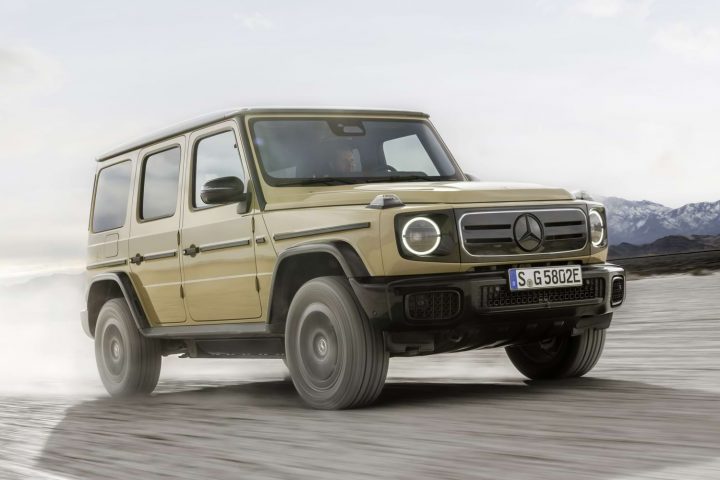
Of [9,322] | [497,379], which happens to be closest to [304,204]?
[497,379]

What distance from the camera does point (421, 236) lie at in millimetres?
6086

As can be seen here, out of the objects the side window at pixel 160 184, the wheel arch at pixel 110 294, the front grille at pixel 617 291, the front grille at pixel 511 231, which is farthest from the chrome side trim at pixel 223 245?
the front grille at pixel 617 291

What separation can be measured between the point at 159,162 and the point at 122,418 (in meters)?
2.29

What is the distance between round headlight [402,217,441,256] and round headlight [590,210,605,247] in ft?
3.82

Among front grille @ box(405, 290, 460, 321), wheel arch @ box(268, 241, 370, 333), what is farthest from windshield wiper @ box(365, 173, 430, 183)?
front grille @ box(405, 290, 460, 321)

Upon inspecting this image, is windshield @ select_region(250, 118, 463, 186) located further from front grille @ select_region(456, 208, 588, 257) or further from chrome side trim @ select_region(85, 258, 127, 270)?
chrome side trim @ select_region(85, 258, 127, 270)

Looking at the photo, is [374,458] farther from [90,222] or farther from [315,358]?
[90,222]

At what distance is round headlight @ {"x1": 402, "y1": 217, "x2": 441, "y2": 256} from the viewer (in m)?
6.07

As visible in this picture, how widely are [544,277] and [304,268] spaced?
144 cm

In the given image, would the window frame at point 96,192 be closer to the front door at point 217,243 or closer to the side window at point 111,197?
the side window at point 111,197

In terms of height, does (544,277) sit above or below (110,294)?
above

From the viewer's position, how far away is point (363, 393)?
6.22 meters

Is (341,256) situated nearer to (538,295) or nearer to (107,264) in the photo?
(538,295)

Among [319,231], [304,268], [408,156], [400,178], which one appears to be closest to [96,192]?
[408,156]
